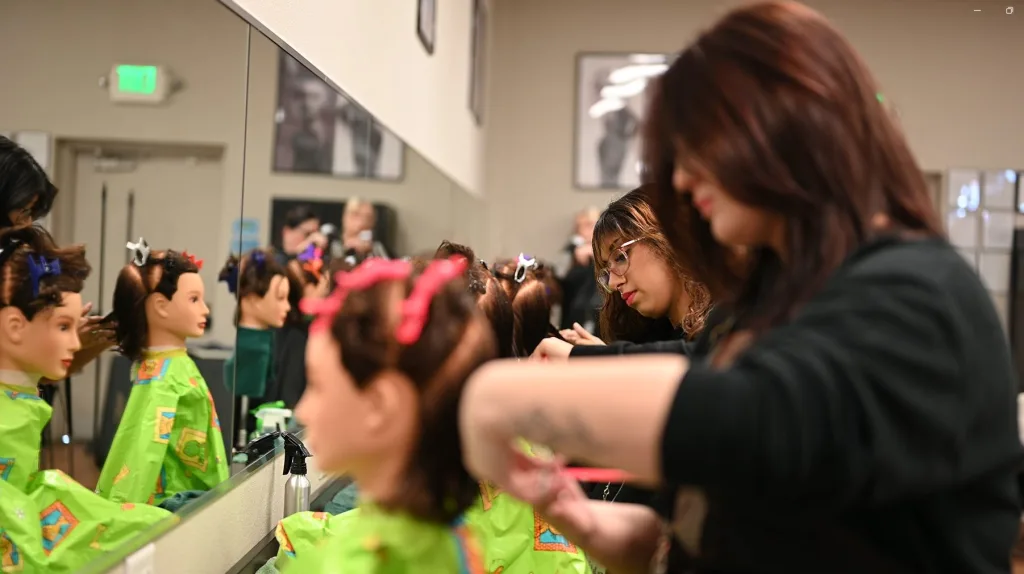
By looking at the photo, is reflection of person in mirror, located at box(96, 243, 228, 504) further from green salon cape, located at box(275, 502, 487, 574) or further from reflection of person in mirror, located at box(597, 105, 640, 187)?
reflection of person in mirror, located at box(597, 105, 640, 187)


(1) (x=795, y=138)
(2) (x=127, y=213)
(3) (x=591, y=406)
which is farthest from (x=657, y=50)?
(3) (x=591, y=406)

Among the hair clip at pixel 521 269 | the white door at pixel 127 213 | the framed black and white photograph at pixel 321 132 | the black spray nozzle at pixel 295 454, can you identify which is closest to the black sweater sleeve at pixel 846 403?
the white door at pixel 127 213

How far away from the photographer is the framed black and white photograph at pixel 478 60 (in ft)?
18.7

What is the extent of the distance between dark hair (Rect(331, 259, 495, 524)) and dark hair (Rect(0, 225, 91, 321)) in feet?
1.67

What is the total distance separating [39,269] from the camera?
1.19m

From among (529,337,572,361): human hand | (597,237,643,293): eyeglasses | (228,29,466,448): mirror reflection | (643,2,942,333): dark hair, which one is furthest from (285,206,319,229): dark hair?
(643,2,942,333): dark hair

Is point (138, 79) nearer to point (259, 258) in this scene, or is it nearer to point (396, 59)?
point (259, 258)

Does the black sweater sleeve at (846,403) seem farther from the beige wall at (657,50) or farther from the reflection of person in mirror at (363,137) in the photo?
the beige wall at (657,50)

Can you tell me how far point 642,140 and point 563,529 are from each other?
16.5 inches

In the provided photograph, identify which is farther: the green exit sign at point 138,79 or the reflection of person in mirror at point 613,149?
the reflection of person in mirror at point 613,149

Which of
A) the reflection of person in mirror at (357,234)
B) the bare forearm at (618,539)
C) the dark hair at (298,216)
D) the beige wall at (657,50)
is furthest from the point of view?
the beige wall at (657,50)

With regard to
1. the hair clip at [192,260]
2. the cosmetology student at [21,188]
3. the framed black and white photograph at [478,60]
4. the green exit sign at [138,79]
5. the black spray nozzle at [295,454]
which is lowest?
the black spray nozzle at [295,454]

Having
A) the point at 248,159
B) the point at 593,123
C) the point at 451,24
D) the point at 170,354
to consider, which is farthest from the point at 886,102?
the point at 593,123

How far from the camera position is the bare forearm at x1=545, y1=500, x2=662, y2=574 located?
970mm
